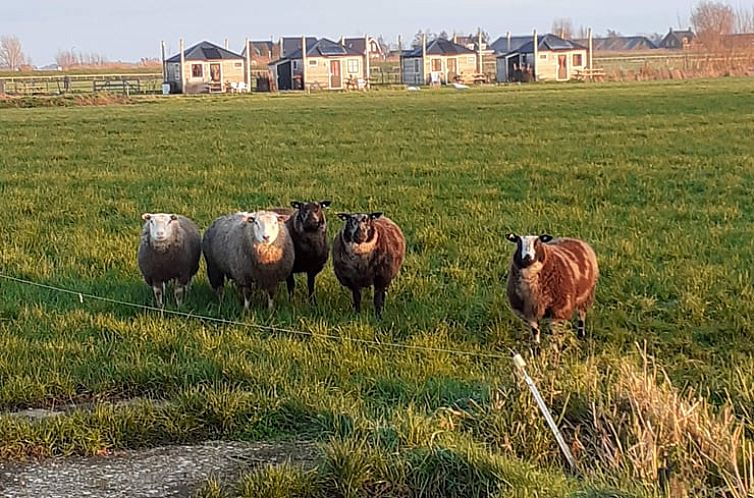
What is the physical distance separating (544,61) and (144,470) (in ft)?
277

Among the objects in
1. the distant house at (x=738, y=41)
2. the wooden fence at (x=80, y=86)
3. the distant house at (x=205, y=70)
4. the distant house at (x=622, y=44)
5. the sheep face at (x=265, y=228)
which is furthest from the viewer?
the distant house at (x=622, y=44)

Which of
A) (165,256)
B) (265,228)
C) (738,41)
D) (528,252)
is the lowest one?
(165,256)

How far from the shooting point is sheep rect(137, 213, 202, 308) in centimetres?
948

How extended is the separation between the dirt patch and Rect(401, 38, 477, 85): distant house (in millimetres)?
81806

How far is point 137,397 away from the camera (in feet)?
22.0

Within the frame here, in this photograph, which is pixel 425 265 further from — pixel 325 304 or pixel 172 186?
pixel 172 186

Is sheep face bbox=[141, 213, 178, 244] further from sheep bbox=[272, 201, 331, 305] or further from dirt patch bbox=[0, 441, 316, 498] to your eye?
dirt patch bbox=[0, 441, 316, 498]

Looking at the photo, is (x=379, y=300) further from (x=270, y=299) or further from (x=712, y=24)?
(x=712, y=24)

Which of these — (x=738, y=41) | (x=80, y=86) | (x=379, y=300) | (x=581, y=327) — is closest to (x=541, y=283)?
(x=581, y=327)

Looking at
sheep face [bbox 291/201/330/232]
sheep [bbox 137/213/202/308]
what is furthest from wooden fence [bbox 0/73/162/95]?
sheep face [bbox 291/201/330/232]

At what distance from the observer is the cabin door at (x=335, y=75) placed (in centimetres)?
8369

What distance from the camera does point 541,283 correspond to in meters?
8.04

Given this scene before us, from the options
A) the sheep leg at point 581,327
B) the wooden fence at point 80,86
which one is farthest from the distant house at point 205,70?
the sheep leg at point 581,327

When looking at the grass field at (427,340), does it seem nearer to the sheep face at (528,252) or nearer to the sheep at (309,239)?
the sheep at (309,239)
